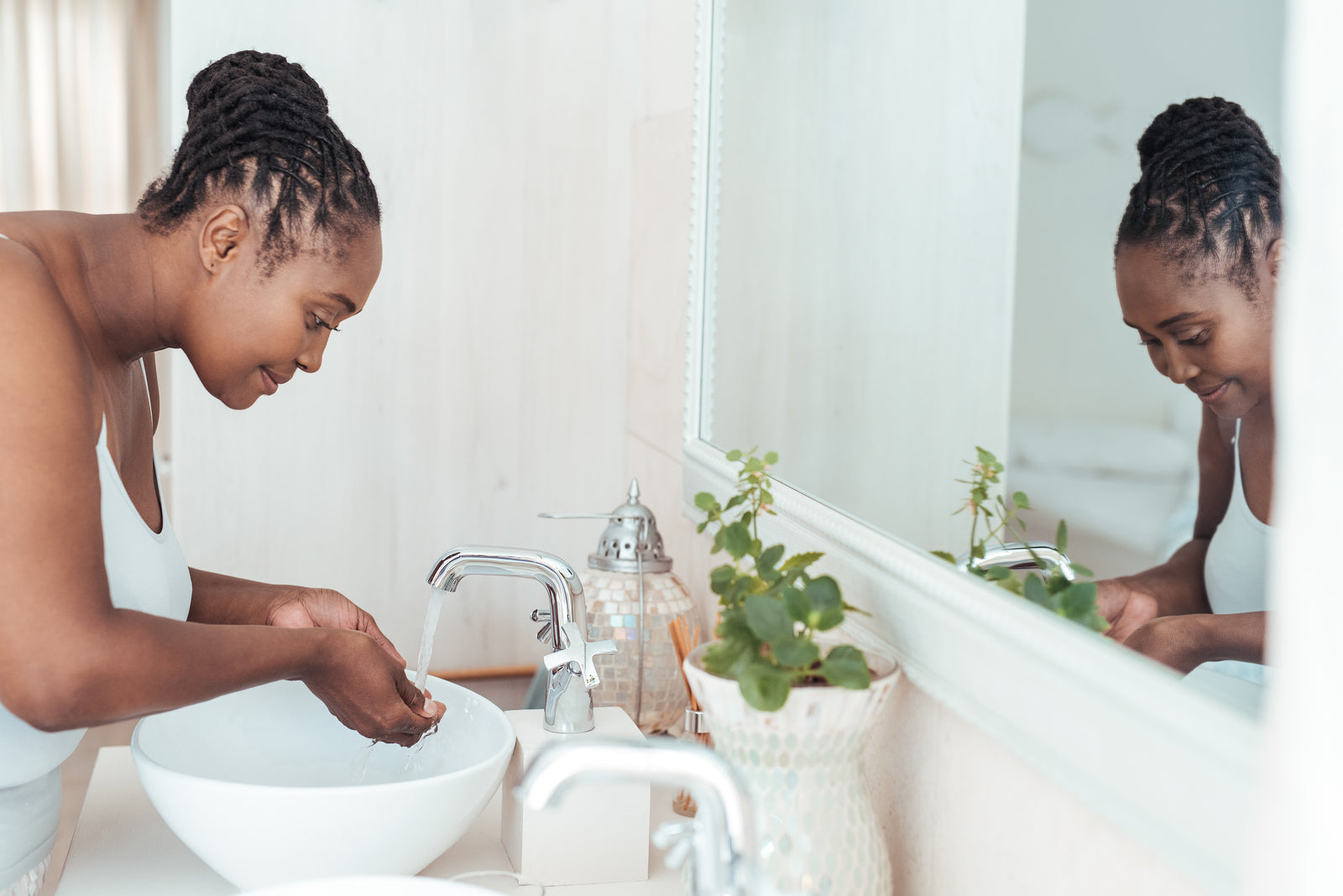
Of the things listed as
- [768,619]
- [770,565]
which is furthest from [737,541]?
[768,619]

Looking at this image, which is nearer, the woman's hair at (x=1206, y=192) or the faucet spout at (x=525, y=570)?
the woman's hair at (x=1206, y=192)

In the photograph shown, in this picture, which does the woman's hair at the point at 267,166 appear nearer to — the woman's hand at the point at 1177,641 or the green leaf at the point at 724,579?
the green leaf at the point at 724,579

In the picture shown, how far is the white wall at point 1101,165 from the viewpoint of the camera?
0.53m

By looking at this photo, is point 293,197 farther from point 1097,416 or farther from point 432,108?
point 432,108

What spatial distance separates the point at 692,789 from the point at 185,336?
68cm

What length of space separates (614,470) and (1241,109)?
138 cm

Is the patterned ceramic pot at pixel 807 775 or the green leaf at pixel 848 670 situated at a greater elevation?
the green leaf at pixel 848 670

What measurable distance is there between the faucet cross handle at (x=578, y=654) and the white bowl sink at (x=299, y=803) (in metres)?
0.07

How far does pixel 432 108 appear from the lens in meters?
1.69

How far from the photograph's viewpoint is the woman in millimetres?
747

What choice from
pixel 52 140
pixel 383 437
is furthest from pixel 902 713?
pixel 52 140

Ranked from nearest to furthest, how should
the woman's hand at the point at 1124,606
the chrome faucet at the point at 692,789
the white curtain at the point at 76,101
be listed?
the chrome faucet at the point at 692,789
the woman's hand at the point at 1124,606
the white curtain at the point at 76,101

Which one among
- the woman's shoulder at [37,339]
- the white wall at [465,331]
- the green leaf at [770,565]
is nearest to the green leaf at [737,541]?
the green leaf at [770,565]

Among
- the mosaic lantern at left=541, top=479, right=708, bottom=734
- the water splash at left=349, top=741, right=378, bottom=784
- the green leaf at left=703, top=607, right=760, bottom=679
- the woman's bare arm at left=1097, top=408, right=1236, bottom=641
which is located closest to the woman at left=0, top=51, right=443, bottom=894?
the water splash at left=349, top=741, right=378, bottom=784
